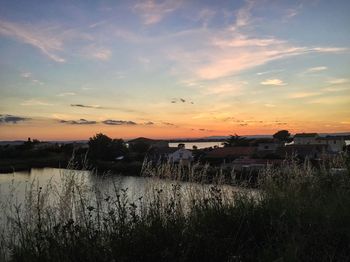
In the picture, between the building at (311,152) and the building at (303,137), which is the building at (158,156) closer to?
the building at (311,152)

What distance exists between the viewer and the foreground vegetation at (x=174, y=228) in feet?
12.4

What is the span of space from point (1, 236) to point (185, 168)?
4.10 metres

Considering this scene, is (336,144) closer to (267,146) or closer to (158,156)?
(267,146)

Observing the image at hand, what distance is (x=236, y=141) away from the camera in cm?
9912

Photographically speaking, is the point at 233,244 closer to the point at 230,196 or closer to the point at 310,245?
the point at 310,245

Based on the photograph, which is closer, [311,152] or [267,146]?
[311,152]

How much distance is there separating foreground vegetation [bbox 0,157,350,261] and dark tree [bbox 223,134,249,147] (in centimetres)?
9095

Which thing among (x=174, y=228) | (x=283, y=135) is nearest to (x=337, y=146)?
(x=174, y=228)

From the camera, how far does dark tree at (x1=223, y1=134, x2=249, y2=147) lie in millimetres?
96625

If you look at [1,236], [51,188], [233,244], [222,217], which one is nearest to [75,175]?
[51,188]

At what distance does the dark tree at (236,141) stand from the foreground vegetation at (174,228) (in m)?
91.0

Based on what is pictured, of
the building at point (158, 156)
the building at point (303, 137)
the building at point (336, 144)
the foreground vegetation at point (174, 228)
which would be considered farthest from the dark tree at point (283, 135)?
the foreground vegetation at point (174, 228)

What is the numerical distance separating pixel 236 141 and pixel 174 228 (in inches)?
3780

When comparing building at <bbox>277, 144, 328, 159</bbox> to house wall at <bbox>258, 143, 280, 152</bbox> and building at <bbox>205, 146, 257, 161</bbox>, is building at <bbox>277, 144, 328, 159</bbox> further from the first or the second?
house wall at <bbox>258, 143, 280, 152</bbox>
